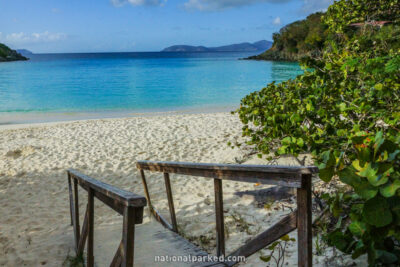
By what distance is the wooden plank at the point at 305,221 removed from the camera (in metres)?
1.74

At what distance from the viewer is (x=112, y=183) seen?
21.0ft

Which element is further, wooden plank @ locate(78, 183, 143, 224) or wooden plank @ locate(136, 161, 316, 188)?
wooden plank @ locate(136, 161, 316, 188)

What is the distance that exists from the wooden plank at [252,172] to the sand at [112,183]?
1.00 m

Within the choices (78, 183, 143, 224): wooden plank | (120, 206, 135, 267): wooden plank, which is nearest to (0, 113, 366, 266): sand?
(78, 183, 143, 224): wooden plank

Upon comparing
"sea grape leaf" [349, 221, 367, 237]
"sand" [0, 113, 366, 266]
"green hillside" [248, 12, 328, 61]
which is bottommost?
"sand" [0, 113, 366, 266]

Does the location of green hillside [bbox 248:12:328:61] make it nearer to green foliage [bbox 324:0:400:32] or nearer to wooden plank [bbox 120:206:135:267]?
green foliage [bbox 324:0:400:32]

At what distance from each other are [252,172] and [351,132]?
6.59 ft

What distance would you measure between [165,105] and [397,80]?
53.5 feet

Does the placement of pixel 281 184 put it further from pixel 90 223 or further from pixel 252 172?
pixel 90 223

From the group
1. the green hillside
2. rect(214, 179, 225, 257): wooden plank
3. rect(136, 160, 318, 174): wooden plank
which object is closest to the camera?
rect(136, 160, 318, 174): wooden plank

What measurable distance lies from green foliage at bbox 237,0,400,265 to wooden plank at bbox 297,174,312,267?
0.44 ft

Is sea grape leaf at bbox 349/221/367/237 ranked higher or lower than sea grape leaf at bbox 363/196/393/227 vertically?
lower

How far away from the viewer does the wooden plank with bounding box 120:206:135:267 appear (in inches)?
63.9

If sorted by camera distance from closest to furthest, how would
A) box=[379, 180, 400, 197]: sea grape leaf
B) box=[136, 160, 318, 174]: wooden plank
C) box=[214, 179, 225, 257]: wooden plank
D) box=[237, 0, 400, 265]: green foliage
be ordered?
1. box=[379, 180, 400, 197]: sea grape leaf
2. box=[237, 0, 400, 265]: green foliage
3. box=[136, 160, 318, 174]: wooden plank
4. box=[214, 179, 225, 257]: wooden plank
